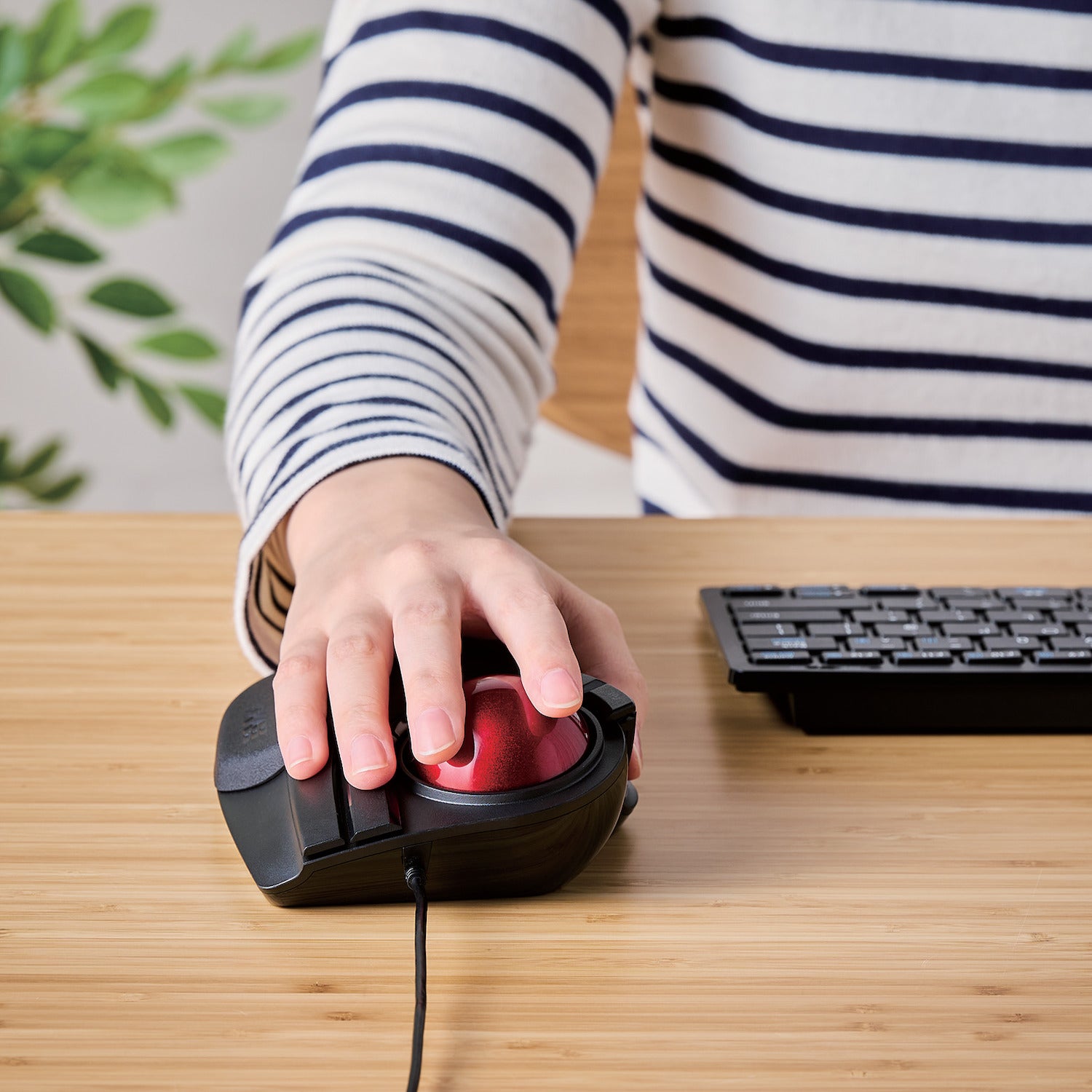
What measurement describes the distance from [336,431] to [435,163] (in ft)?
0.67

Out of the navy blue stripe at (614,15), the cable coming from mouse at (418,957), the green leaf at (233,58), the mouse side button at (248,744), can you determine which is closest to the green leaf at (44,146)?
the green leaf at (233,58)

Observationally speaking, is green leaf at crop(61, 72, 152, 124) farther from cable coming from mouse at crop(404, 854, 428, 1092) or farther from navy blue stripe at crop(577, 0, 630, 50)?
cable coming from mouse at crop(404, 854, 428, 1092)

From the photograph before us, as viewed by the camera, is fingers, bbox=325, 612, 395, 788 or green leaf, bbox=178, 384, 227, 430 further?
green leaf, bbox=178, 384, 227, 430

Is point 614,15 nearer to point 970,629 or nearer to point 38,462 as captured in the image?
point 970,629

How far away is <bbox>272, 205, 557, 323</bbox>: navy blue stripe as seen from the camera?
0.58 metres

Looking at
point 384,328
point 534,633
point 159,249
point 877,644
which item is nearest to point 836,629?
point 877,644

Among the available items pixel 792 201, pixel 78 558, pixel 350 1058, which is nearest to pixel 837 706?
pixel 350 1058

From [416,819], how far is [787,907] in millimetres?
103

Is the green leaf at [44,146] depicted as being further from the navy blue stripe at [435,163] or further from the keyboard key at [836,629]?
the keyboard key at [836,629]

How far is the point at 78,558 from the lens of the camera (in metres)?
0.52

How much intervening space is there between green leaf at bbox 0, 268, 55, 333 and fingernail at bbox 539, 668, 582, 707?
118 centimetres

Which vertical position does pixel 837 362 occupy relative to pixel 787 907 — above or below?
below

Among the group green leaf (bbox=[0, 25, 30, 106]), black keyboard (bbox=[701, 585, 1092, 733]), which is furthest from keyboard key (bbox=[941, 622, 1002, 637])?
green leaf (bbox=[0, 25, 30, 106])

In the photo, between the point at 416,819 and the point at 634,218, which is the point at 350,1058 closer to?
the point at 416,819
